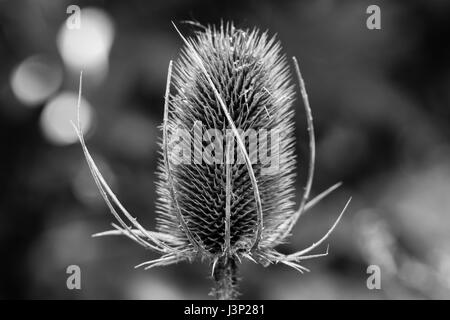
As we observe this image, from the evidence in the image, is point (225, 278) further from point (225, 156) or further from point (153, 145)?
point (153, 145)

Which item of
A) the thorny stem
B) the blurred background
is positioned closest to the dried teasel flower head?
the thorny stem

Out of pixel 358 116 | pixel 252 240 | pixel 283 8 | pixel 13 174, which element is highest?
pixel 283 8

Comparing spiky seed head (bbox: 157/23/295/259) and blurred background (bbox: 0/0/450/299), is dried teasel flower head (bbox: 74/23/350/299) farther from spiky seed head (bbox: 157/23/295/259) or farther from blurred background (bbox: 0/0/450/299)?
blurred background (bbox: 0/0/450/299)

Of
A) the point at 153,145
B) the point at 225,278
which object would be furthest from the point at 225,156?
the point at 153,145

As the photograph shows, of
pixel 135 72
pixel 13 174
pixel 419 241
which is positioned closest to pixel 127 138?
pixel 135 72

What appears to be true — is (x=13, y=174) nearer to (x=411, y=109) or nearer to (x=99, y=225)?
(x=99, y=225)

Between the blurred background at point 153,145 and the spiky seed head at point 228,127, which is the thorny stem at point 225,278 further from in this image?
the blurred background at point 153,145

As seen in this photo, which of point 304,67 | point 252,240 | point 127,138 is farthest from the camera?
point 304,67

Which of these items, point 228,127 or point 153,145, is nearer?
point 228,127
